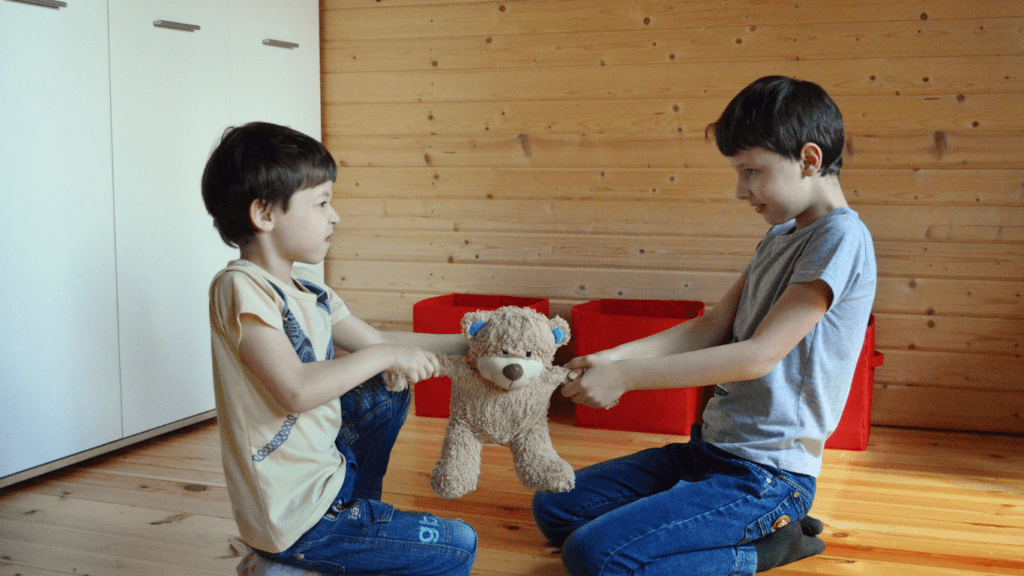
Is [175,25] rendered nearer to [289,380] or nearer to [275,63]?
[275,63]

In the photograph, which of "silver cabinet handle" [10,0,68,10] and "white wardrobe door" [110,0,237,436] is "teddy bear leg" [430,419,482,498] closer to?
"white wardrobe door" [110,0,237,436]

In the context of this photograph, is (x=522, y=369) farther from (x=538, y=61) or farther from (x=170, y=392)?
(x=538, y=61)

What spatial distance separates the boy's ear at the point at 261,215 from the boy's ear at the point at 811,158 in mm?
833

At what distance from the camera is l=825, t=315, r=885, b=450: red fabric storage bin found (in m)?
2.09

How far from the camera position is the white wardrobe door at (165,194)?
1.94 metres

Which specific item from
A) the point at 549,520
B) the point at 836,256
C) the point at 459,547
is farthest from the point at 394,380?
the point at 836,256

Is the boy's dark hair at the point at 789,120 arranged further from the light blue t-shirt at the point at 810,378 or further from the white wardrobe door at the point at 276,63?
the white wardrobe door at the point at 276,63

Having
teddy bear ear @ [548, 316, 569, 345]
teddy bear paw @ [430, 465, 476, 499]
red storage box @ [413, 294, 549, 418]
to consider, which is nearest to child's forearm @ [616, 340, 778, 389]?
teddy bear ear @ [548, 316, 569, 345]

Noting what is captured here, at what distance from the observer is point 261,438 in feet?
3.46

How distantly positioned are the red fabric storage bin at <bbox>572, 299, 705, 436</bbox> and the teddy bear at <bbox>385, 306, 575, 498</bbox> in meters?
0.92

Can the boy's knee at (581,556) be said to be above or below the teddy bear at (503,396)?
below

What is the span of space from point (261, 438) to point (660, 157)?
171cm

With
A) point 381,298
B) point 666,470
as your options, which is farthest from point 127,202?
point 666,470

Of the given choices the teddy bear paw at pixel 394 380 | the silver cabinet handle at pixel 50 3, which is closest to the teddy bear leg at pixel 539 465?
the teddy bear paw at pixel 394 380
